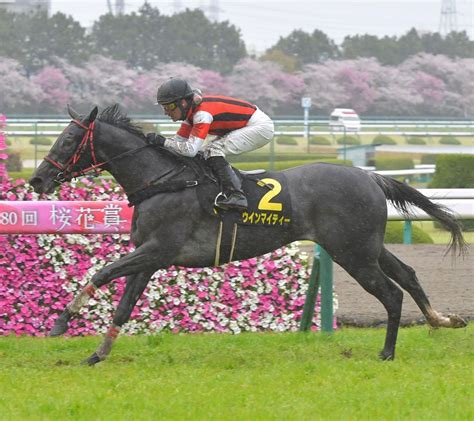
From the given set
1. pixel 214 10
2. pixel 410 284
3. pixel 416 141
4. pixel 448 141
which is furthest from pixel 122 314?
pixel 214 10

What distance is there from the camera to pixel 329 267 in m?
7.25

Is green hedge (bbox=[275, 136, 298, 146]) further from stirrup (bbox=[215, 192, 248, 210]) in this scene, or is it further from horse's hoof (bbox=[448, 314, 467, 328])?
stirrup (bbox=[215, 192, 248, 210])

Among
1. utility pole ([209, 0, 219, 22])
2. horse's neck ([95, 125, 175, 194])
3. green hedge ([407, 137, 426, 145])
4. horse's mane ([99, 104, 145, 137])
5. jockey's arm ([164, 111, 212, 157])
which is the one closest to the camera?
jockey's arm ([164, 111, 212, 157])

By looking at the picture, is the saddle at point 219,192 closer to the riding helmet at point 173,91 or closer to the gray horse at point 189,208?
the gray horse at point 189,208

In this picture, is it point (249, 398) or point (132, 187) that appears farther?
point (132, 187)

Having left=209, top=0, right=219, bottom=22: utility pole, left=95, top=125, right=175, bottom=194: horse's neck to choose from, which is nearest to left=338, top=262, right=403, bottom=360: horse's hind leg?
left=95, top=125, right=175, bottom=194: horse's neck

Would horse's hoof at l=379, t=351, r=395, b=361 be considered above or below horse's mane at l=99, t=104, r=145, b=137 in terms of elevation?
Answer: below

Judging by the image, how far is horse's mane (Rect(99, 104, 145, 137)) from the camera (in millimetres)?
6574

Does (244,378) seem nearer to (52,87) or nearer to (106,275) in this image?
(106,275)

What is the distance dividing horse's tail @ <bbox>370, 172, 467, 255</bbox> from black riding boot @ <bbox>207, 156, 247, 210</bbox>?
94cm

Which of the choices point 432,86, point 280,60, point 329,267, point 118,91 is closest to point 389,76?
point 432,86

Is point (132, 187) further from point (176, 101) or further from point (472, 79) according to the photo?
point (472, 79)

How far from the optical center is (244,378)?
18.4ft

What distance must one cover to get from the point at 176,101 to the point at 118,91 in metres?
46.7
